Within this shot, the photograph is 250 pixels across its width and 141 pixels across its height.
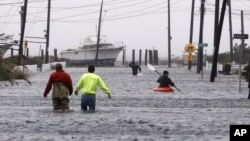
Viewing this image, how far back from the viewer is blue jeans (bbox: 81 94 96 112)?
21.0 m

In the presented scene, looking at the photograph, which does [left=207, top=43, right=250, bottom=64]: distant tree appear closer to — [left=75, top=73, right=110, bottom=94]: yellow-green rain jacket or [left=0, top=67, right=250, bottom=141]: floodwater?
[left=0, top=67, right=250, bottom=141]: floodwater

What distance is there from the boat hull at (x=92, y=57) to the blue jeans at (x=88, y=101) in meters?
98.0

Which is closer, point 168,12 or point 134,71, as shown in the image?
point 134,71

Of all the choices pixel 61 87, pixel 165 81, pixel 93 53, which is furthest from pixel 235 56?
pixel 61 87

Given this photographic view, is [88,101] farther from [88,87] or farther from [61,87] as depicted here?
[61,87]

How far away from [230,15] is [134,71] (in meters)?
38.8

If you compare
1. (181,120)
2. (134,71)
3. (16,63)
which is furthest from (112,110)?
(134,71)

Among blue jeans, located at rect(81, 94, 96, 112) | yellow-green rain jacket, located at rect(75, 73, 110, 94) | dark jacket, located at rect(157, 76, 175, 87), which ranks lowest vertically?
blue jeans, located at rect(81, 94, 96, 112)

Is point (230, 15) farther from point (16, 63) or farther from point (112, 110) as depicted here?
point (112, 110)

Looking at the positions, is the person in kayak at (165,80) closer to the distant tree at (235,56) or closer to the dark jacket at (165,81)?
the dark jacket at (165,81)

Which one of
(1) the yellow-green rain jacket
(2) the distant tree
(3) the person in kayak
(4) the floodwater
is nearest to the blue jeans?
(1) the yellow-green rain jacket

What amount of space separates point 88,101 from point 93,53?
102 meters

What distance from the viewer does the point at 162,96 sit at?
3030cm

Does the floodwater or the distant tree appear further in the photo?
the distant tree
